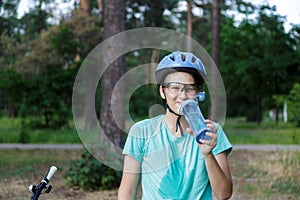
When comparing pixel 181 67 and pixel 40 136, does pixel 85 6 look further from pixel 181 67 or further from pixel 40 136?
pixel 181 67

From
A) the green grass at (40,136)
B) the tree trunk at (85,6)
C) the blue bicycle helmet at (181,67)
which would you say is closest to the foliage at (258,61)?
the tree trunk at (85,6)

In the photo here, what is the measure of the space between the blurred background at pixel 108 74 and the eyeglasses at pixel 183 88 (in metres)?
1.16

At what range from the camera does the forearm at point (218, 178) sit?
8.50 feet

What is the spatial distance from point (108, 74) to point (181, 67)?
313 inches

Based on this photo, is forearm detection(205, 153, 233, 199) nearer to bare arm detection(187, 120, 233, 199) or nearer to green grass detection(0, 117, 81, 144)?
bare arm detection(187, 120, 233, 199)

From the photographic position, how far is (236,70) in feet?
115

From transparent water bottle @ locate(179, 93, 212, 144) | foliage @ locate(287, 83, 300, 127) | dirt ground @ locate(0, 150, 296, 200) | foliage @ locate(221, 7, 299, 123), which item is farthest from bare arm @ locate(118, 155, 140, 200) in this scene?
foliage @ locate(221, 7, 299, 123)

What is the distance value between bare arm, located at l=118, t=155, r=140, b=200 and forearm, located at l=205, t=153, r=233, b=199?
40 centimetres

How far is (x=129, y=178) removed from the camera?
113 inches

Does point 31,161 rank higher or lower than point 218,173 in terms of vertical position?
lower

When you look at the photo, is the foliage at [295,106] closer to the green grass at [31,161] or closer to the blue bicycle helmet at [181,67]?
the green grass at [31,161]

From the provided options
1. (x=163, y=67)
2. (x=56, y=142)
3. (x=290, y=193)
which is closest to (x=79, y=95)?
(x=163, y=67)

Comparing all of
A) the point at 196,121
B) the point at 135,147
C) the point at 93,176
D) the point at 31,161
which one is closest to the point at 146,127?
the point at 135,147

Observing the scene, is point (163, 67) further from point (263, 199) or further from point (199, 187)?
point (263, 199)
